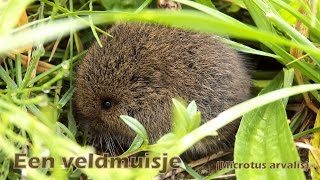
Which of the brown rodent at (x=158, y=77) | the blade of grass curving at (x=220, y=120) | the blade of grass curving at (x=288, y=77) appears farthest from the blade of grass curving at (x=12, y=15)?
the blade of grass curving at (x=288, y=77)

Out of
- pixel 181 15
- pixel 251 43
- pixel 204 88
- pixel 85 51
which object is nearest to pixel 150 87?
pixel 204 88

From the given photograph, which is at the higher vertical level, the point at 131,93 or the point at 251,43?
the point at 251,43

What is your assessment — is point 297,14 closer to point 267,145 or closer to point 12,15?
point 267,145

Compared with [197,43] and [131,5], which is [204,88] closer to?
[197,43]

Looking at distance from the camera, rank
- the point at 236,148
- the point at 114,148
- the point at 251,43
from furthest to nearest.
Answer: the point at 251,43 → the point at 114,148 → the point at 236,148

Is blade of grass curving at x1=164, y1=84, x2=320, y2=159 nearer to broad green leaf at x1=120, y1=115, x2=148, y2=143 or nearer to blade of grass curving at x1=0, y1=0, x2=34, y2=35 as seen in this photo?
broad green leaf at x1=120, y1=115, x2=148, y2=143

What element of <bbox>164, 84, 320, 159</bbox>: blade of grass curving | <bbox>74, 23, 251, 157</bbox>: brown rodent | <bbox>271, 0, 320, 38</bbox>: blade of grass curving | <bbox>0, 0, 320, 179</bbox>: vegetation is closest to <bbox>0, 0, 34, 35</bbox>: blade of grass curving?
<bbox>0, 0, 320, 179</bbox>: vegetation

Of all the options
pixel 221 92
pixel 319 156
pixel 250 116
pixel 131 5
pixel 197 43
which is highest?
pixel 131 5

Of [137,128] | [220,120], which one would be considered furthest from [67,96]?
[220,120]
